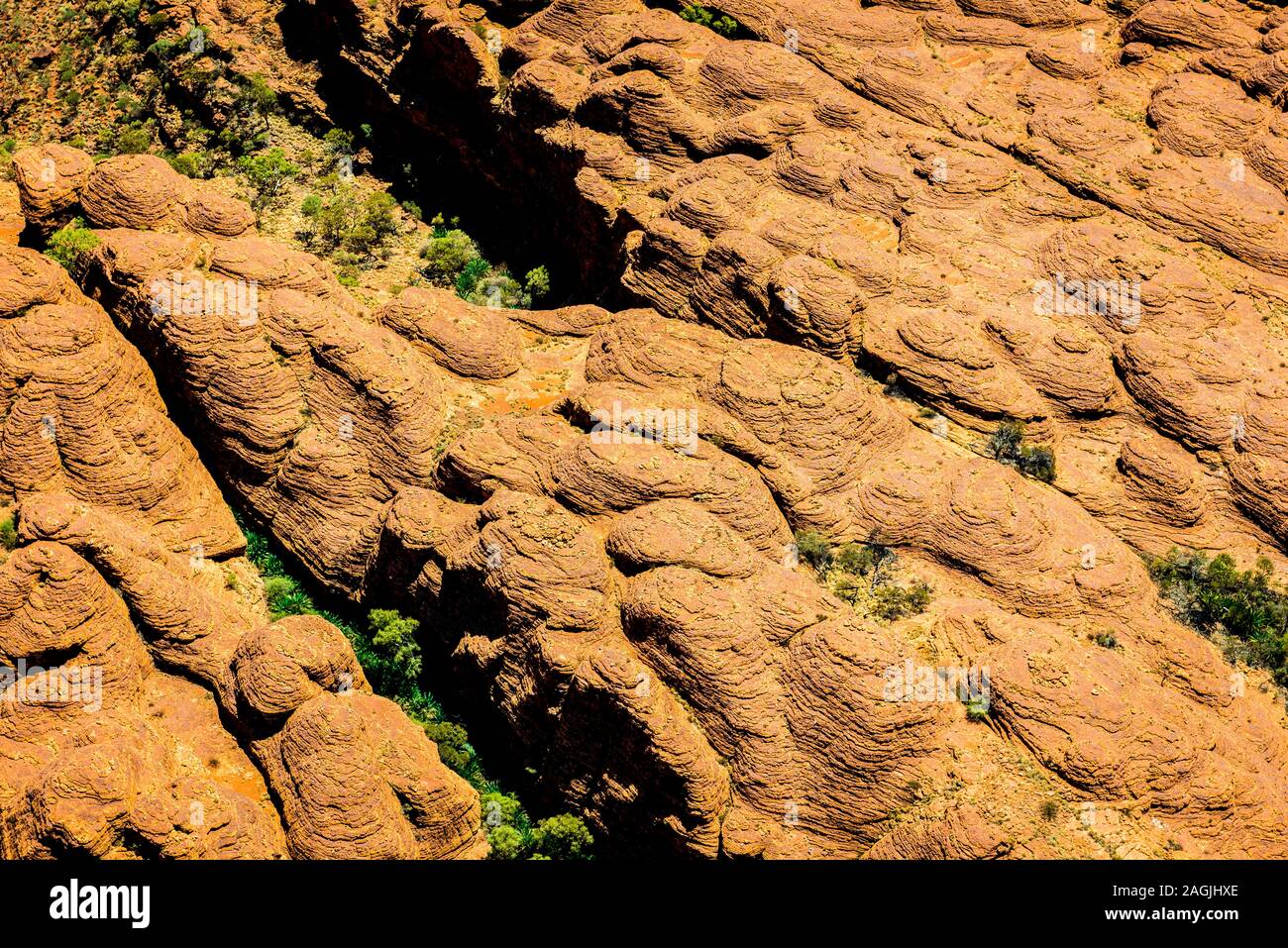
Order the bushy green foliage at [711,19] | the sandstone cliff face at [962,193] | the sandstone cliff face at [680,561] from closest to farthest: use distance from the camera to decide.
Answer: the sandstone cliff face at [680,561]
the sandstone cliff face at [962,193]
the bushy green foliage at [711,19]

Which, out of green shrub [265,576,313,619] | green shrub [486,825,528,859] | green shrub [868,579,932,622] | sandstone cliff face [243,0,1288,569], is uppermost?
sandstone cliff face [243,0,1288,569]

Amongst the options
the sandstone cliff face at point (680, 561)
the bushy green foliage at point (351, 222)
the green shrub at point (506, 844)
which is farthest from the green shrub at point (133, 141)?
the green shrub at point (506, 844)

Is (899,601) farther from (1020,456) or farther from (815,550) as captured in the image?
(1020,456)

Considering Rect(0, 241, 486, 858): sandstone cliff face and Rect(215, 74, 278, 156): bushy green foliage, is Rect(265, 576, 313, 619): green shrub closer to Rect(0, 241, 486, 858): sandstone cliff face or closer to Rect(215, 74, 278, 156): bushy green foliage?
Rect(0, 241, 486, 858): sandstone cliff face

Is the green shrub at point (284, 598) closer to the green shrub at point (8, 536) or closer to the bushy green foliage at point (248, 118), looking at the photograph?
the green shrub at point (8, 536)

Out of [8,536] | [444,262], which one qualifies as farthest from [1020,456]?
[8,536]

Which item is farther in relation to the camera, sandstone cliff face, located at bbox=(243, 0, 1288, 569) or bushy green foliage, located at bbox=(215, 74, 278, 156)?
bushy green foliage, located at bbox=(215, 74, 278, 156)

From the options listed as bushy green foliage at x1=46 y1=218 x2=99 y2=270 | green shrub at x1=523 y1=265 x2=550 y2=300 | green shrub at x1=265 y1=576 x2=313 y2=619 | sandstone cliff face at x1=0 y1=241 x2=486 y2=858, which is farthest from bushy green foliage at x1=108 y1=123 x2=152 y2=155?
green shrub at x1=265 y1=576 x2=313 y2=619
